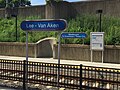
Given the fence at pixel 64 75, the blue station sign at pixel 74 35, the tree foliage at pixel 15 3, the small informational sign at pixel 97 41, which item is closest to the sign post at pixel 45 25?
the fence at pixel 64 75

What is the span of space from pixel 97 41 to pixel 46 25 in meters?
12.0

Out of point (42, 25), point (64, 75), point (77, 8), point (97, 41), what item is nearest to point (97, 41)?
point (97, 41)

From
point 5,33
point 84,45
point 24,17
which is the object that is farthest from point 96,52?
point 24,17

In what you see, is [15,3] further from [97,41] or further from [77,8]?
[97,41]

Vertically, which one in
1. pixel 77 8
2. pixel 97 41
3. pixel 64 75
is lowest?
pixel 64 75

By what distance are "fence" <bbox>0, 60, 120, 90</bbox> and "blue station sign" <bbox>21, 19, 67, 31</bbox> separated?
4.41 feet

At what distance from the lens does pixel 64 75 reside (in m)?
10.3

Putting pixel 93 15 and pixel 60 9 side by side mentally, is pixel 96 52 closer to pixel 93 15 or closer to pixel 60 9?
pixel 93 15

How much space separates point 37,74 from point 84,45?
42.5 feet

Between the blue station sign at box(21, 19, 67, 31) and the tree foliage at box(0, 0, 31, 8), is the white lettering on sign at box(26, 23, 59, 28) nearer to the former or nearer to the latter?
the blue station sign at box(21, 19, 67, 31)

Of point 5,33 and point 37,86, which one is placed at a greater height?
point 5,33

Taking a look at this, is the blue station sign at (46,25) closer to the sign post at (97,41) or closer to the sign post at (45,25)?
the sign post at (45,25)

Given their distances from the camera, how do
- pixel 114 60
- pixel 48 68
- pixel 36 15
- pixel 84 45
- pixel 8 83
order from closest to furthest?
1. pixel 48 68
2. pixel 8 83
3. pixel 114 60
4. pixel 84 45
5. pixel 36 15

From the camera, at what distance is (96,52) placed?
22.7 m
